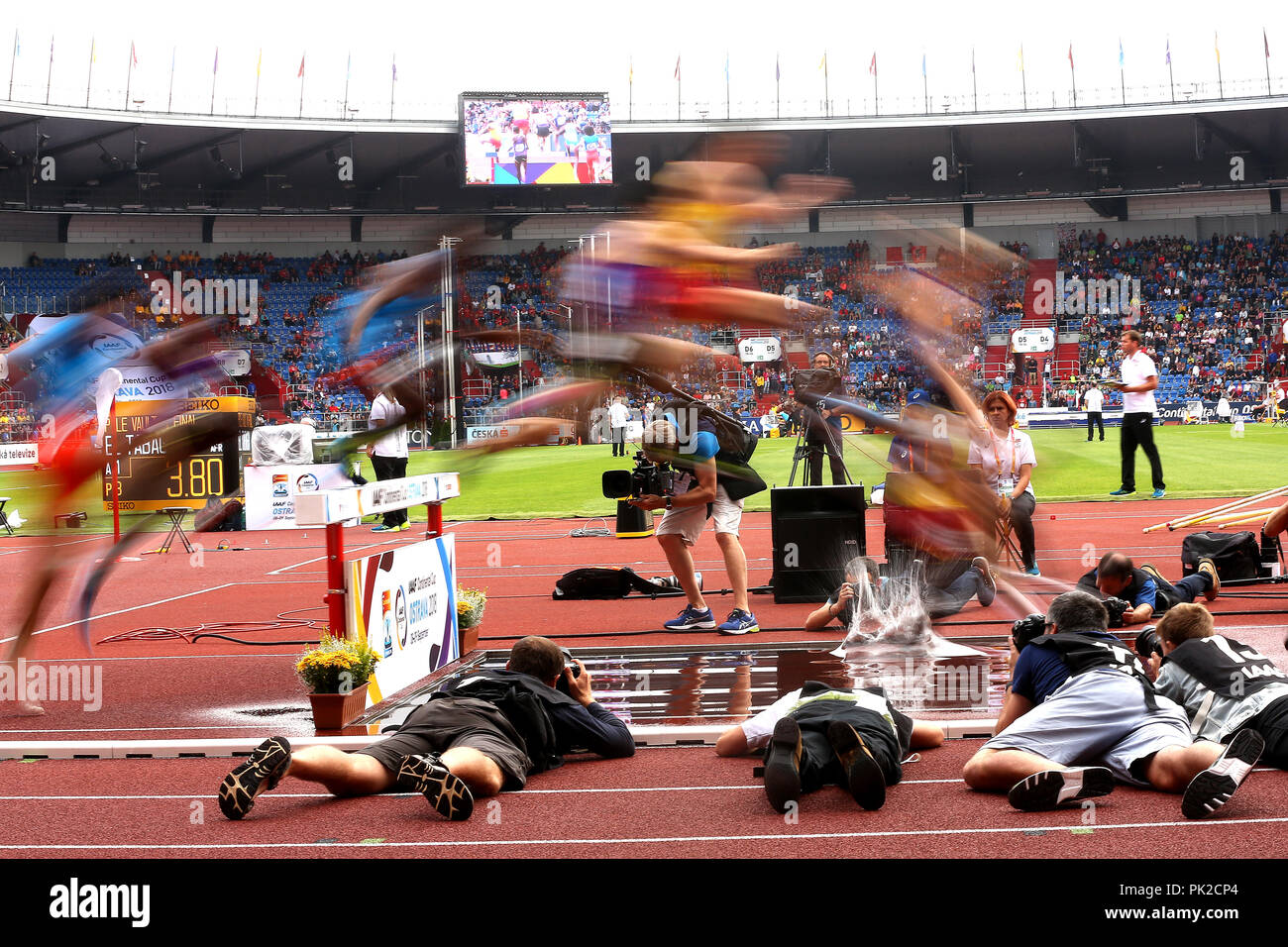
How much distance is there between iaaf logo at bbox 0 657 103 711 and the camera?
316 inches

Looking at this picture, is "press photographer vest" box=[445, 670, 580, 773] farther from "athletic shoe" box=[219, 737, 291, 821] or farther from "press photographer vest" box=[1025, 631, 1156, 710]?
"press photographer vest" box=[1025, 631, 1156, 710]

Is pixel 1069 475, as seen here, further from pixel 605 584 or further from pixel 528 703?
pixel 528 703

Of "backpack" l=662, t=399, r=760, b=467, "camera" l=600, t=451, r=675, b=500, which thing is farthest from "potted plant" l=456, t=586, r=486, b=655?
"backpack" l=662, t=399, r=760, b=467

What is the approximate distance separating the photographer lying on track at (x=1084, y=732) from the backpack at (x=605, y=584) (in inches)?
256

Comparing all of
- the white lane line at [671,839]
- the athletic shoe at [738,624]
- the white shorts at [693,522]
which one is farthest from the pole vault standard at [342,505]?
the athletic shoe at [738,624]

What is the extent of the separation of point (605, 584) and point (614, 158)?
997 centimetres

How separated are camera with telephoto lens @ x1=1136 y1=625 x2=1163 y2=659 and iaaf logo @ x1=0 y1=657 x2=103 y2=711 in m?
6.73

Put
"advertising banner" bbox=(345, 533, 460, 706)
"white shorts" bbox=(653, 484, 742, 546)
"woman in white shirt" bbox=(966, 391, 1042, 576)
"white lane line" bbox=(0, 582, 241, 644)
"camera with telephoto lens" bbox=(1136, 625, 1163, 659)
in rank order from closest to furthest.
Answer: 1. "woman in white shirt" bbox=(966, 391, 1042, 576)
2. "camera with telephoto lens" bbox=(1136, 625, 1163, 659)
3. "advertising banner" bbox=(345, 533, 460, 706)
4. "white shorts" bbox=(653, 484, 742, 546)
5. "white lane line" bbox=(0, 582, 241, 644)

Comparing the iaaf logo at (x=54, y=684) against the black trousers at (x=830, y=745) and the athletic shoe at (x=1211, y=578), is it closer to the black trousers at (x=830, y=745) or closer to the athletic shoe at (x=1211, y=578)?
the black trousers at (x=830, y=745)

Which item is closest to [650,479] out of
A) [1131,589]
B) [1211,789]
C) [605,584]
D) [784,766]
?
[784,766]

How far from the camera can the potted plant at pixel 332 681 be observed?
664 cm

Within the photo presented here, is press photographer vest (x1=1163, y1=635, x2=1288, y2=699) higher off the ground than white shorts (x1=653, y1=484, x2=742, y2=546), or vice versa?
white shorts (x1=653, y1=484, x2=742, y2=546)

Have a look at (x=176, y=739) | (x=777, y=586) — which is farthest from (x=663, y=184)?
(x=777, y=586)
